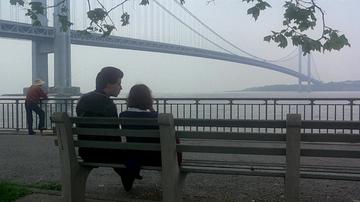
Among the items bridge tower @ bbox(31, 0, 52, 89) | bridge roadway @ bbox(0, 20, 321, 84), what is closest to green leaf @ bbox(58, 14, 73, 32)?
bridge roadway @ bbox(0, 20, 321, 84)

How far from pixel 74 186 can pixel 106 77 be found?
1.00 meters

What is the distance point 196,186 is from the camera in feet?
16.1

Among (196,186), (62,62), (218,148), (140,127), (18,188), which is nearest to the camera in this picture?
(218,148)

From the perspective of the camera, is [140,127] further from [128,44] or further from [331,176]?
[128,44]

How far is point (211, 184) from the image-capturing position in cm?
501

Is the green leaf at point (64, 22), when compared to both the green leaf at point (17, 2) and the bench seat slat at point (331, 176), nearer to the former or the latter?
the green leaf at point (17, 2)

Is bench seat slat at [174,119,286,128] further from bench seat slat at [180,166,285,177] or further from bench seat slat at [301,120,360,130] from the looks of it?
bench seat slat at [180,166,285,177]

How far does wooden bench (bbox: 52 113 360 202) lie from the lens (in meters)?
3.20

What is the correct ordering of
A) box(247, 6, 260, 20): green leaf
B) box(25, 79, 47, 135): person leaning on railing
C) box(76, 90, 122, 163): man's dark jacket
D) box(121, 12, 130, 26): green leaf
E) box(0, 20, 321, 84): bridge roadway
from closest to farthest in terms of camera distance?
box(76, 90, 122, 163): man's dark jacket < box(247, 6, 260, 20): green leaf < box(121, 12, 130, 26): green leaf < box(25, 79, 47, 135): person leaning on railing < box(0, 20, 321, 84): bridge roadway

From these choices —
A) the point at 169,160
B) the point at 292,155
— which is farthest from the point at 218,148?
the point at 292,155

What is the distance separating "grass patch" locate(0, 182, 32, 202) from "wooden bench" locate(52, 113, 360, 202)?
627 millimetres

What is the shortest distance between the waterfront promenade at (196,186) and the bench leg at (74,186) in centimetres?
22

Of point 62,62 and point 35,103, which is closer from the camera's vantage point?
point 35,103

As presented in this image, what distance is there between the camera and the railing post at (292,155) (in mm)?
3137
